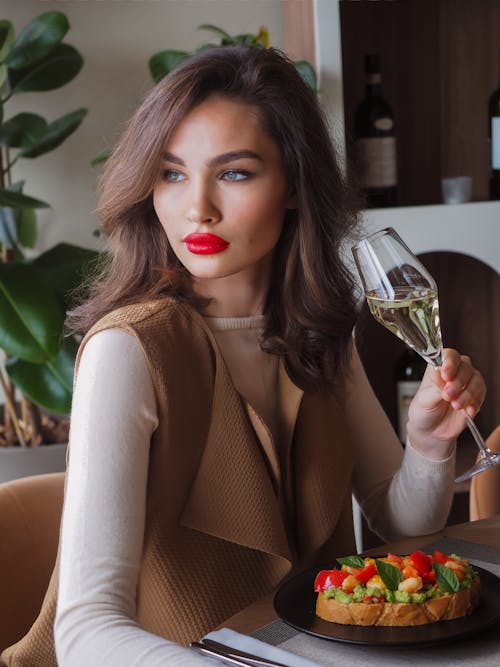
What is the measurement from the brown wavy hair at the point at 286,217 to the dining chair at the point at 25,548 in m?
0.24

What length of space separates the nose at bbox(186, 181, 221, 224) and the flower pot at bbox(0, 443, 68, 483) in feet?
4.14

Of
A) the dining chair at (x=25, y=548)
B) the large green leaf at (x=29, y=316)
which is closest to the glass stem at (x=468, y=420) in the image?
the dining chair at (x=25, y=548)

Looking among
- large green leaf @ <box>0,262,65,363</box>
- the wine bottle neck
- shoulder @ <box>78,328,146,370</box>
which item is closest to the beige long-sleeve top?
shoulder @ <box>78,328,146,370</box>

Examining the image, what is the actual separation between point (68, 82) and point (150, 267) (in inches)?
47.8

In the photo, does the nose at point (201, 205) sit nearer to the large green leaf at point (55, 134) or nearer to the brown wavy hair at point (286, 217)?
the brown wavy hair at point (286, 217)

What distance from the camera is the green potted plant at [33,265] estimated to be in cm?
211

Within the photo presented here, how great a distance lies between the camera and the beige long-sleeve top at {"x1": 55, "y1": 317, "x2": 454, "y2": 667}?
919mm

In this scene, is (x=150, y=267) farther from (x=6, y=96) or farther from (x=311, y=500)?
(x=6, y=96)

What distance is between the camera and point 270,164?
1.28m

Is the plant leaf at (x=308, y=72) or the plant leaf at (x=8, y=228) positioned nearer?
the plant leaf at (x=308, y=72)

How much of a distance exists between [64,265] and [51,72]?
1.46 feet

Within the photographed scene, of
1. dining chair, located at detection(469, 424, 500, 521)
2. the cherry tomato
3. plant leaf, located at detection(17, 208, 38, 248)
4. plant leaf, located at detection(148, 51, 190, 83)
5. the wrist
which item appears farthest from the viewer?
plant leaf, located at detection(17, 208, 38, 248)

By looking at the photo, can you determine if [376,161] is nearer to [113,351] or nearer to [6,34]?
[6,34]

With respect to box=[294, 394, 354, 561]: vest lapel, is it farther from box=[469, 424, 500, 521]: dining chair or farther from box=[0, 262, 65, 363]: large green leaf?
box=[0, 262, 65, 363]: large green leaf
